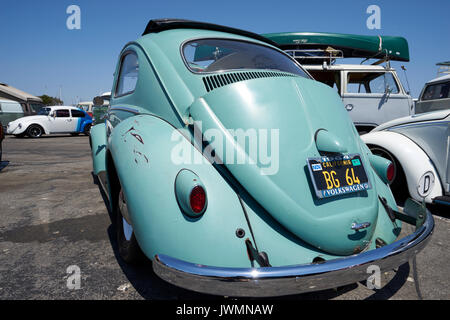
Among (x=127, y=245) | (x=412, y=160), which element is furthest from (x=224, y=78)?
(x=412, y=160)

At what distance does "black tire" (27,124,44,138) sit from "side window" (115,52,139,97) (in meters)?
12.9

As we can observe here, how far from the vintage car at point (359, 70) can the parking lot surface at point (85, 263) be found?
355 cm

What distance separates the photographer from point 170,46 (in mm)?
2350

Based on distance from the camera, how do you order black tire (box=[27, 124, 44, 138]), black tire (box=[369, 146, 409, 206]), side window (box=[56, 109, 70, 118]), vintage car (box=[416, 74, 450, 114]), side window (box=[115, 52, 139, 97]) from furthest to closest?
side window (box=[56, 109, 70, 118]), black tire (box=[27, 124, 44, 138]), vintage car (box=[416, 74, 450, 114]), black tire (box=[369, 146, 409, 206]), side window (box=[115, 52, 139, 97])

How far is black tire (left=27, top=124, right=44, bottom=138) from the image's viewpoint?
1367 cm

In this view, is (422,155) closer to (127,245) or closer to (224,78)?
(224,78)

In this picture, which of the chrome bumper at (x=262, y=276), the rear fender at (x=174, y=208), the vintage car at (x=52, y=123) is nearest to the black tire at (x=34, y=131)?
the vintage car at (x=52, y=123)

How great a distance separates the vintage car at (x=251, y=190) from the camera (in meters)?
1.41

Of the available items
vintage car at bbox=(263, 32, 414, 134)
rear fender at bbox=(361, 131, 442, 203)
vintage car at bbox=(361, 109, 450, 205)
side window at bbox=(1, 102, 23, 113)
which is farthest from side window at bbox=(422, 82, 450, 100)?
side window at bbox=(1, 102, 23, 113)

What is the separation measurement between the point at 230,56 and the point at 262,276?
69.6 inches

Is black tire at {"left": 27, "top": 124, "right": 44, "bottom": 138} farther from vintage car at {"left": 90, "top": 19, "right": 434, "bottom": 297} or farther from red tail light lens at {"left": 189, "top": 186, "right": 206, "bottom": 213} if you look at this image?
red tail light lens at {"left": 189, "top": 186, "right": 206, "bottom": 213}

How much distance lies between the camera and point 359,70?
662 centimetres

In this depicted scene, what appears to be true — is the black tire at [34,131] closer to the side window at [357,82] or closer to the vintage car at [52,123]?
the vintage car at [52,123]

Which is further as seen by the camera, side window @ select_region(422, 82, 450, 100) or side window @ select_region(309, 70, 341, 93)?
side window @ select_region(309, 70, 341, 93)
